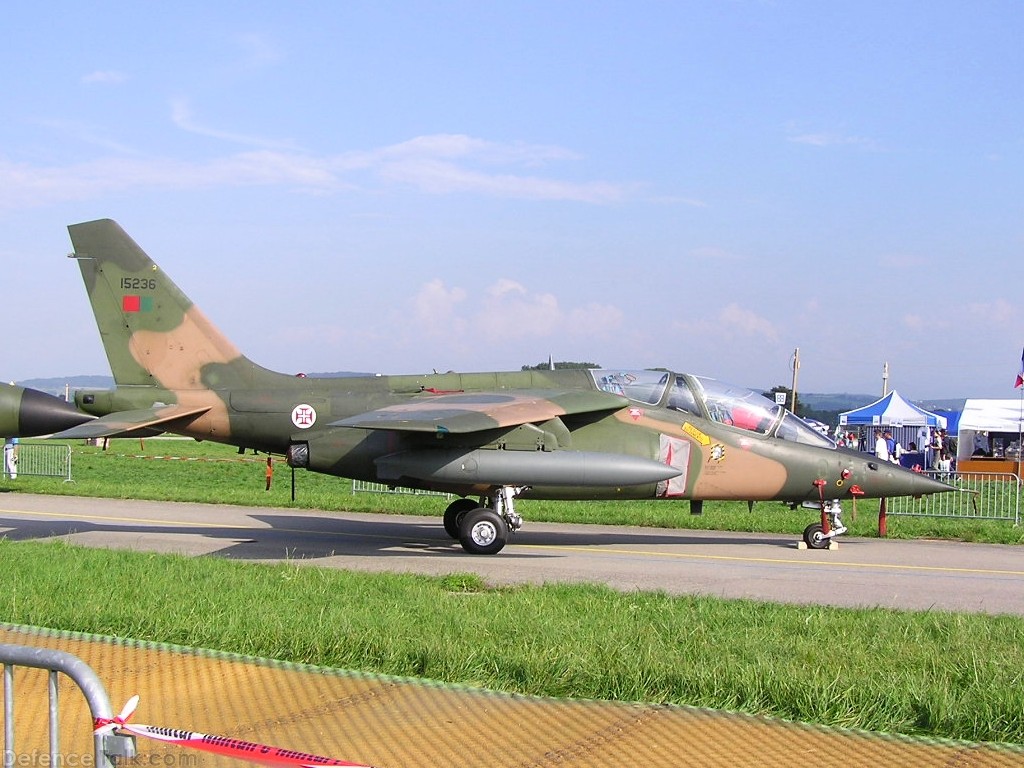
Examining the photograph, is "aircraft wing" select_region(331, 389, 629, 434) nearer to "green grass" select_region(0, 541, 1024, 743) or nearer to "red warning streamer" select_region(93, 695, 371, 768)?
"green grass" select_region(0, 541, 1024, 743)

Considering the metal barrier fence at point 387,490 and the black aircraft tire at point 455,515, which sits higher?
the black aircraft tire at point 455,515

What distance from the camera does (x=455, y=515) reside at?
1503 centimetres

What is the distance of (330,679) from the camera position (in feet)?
20.4

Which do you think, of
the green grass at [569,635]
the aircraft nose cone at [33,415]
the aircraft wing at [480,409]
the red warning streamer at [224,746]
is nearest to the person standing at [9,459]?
the aircraft nose cone at [33,415]

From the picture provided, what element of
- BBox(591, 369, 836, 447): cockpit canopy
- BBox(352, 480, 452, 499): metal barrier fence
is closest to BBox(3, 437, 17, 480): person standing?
BBox(352, 480, 452, 499): metal barrier fence

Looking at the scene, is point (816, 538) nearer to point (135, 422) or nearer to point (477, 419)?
point (477, 419)

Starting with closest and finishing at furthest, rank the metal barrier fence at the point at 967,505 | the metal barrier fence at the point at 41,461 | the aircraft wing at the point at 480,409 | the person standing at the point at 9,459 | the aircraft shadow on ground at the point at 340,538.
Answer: the aircraft wing at the point at 480,409 → the aircraft shadow on ground at the point at 340,538 → the metal barrier fence at the point at 967,505 → the person standing at the point at 9,459 → the metal barrier fence at the point at 41,461

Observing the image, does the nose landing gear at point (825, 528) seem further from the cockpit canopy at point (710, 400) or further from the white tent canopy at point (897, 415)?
the white tent canopy at point (897, 415)

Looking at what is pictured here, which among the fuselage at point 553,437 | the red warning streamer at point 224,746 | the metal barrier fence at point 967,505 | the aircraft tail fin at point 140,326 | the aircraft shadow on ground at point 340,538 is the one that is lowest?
the aircraft shadow on ground at point 340,538

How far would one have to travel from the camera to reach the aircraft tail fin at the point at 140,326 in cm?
1487

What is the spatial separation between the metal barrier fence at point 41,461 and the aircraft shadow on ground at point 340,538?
10081 millimetres

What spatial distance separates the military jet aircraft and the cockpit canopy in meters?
0.02

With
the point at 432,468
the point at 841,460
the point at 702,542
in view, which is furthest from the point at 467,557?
the point at 841,460

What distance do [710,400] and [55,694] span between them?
38.3 feet
